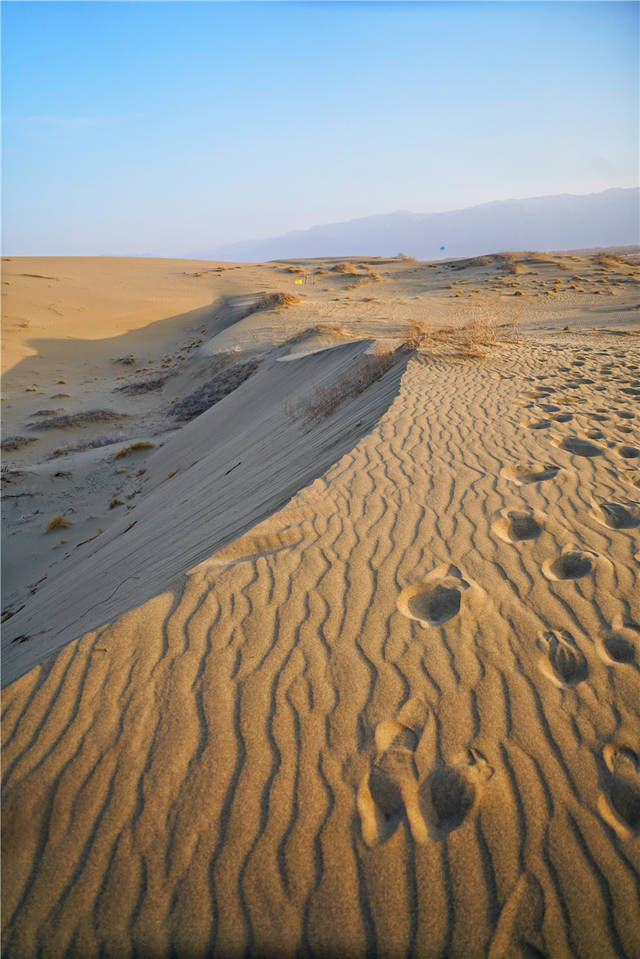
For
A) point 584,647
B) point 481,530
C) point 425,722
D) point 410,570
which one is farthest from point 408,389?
point 425,722

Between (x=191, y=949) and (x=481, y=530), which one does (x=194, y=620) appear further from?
(x=481, y=530)

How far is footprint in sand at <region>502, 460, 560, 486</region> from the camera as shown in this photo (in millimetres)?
3781

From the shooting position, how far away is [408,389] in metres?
6.26

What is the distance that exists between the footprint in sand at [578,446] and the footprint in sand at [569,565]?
5.56 feet

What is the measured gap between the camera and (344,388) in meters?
7.43

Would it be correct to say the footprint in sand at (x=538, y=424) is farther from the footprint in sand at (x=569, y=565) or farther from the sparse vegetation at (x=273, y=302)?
the sparse vegetation at (x=273, y=302)

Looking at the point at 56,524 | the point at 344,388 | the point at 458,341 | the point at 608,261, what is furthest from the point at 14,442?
the point at 608,261

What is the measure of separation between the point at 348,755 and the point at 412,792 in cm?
25

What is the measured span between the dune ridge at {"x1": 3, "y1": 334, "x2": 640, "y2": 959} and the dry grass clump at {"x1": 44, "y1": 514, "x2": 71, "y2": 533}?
5.00 m

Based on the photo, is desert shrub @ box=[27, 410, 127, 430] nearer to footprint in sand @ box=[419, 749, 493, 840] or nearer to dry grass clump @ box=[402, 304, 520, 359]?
dry grass clump @ box=[402, 304, 520, 359]

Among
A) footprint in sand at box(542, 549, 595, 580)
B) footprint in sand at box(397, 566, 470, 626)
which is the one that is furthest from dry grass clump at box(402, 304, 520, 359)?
footprint in sand at box(397, 566, 470, 626)

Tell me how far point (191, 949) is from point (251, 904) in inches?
7.8

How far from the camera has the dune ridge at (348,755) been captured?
5.02ft

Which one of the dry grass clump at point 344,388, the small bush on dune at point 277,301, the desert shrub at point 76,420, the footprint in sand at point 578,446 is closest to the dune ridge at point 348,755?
the footprint in sand at point 578,446
